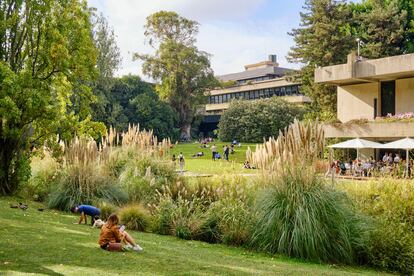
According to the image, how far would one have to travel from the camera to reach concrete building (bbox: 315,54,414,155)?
1150 inches

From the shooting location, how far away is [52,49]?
14.3m

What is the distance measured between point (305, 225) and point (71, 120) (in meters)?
8.94

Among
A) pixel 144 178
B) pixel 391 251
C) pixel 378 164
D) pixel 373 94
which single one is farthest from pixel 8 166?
pixel 373 94

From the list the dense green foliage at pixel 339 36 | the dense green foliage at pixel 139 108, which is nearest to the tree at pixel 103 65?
the dense green foliage at pixel 139 108

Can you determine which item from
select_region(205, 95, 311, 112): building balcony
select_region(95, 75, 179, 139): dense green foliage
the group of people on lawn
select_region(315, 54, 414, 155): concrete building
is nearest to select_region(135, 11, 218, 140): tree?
select_region(95, 75, 179, 139): dense green foliage

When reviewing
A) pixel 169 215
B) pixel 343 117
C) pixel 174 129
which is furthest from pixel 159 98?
pixel 169 215

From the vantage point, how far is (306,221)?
8.60 metres

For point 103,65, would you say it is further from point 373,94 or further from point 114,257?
point 114,257

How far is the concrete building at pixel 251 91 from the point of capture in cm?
7156

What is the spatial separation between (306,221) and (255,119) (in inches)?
1897

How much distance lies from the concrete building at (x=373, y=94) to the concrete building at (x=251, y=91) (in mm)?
30937

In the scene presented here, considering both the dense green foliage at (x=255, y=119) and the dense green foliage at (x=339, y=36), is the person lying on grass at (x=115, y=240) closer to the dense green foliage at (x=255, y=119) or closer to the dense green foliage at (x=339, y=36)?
the dense green foliage at (x=339, y=36)

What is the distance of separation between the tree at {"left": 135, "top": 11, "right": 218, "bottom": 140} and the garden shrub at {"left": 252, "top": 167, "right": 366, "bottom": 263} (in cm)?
4782

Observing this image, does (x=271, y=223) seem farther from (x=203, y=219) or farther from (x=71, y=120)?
(x=71, y=120)
